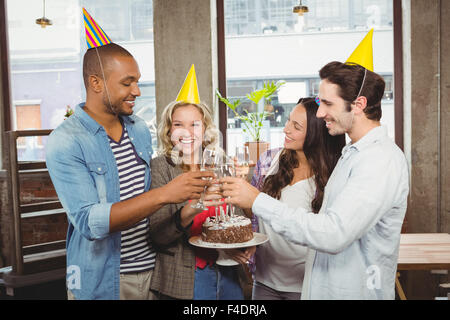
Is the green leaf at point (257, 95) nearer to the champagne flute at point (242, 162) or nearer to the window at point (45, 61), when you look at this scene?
the window at point (45, 61)

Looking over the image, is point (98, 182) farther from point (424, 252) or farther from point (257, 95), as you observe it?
point (257, 95)

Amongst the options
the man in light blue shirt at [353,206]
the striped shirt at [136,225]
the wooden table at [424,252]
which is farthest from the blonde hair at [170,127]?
the wooden table at [424,252]

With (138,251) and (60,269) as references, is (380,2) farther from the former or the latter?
(60,269)

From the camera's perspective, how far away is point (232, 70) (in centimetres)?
371

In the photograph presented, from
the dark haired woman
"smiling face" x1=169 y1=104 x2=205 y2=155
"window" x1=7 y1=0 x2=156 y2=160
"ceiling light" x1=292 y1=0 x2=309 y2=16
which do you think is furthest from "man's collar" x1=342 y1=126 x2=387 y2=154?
"window" x1=7 y1=0 x2=156 y2=160

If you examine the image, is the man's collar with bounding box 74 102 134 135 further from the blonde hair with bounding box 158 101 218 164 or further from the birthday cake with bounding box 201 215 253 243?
the birthday cake with bounding box 201 215 253 243

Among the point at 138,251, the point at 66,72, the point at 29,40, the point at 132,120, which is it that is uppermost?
the point at 29,40

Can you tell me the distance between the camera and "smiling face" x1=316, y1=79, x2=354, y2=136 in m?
1.29

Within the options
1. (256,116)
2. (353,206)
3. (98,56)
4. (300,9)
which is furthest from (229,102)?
(353,206)

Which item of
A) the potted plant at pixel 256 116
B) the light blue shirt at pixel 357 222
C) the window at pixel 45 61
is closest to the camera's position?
the light blue shirt at pixel 357 222

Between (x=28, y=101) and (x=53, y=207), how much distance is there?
1631mm

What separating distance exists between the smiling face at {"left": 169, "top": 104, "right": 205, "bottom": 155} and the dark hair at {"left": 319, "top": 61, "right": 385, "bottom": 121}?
2.01 ft

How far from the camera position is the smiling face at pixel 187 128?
164cm
